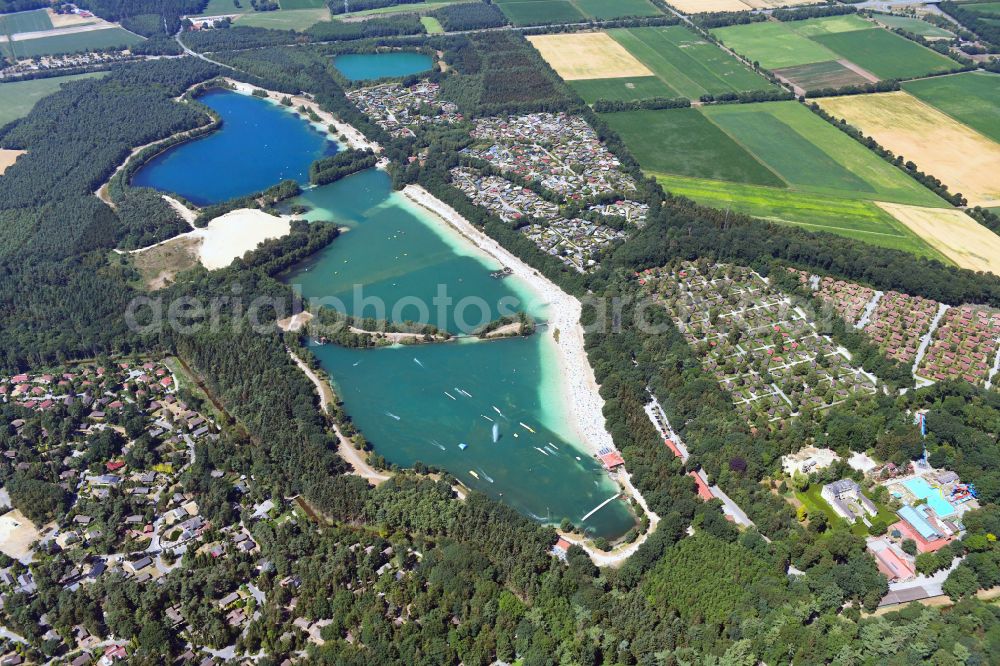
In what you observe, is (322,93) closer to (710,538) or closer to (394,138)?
(394,138)

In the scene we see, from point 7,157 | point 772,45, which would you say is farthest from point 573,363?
point 772,45

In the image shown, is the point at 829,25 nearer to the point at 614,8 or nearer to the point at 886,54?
the point at 886,54

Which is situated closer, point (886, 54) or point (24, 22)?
point (886, 54)

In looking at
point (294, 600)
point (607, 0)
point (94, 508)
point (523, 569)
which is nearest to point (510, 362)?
point (523, 569)

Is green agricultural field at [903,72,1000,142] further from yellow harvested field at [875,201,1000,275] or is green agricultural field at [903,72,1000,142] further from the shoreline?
the shoreline

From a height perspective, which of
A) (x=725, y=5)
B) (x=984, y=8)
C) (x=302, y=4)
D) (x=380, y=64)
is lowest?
(x=380, y=64)

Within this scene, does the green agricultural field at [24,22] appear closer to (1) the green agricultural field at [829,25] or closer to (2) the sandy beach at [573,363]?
(2) the sandy beach at [573,363]
